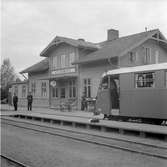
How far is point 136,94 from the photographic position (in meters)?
15.4

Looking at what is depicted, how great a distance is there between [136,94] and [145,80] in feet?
2.56

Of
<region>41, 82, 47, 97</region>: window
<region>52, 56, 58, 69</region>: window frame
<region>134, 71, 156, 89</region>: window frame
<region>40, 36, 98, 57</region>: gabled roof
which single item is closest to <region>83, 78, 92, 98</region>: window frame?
<region>40, 36, 98, 57</region>: gabled roof

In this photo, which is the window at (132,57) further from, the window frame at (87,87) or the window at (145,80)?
the window at (145,80)

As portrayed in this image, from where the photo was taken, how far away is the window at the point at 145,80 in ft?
48.8

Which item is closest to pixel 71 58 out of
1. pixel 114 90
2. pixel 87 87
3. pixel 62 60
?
pixel 62 60

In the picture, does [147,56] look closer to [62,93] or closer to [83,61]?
[83,61]

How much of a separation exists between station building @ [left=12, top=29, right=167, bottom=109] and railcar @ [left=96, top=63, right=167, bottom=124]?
7252 millimetres

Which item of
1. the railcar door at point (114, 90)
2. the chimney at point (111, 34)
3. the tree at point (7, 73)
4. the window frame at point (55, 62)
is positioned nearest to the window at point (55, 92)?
the window frame at point (55, 62)

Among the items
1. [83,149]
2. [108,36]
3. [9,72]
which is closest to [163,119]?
[83,149]

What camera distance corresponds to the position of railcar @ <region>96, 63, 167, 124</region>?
14391 mm

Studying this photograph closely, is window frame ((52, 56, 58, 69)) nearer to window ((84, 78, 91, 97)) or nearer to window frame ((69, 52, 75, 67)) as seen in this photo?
window frame ((69, 52, 75, 67))

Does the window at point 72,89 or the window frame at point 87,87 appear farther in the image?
the window at point 72,89

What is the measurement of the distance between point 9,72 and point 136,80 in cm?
7387

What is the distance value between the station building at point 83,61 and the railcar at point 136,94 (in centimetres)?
725
